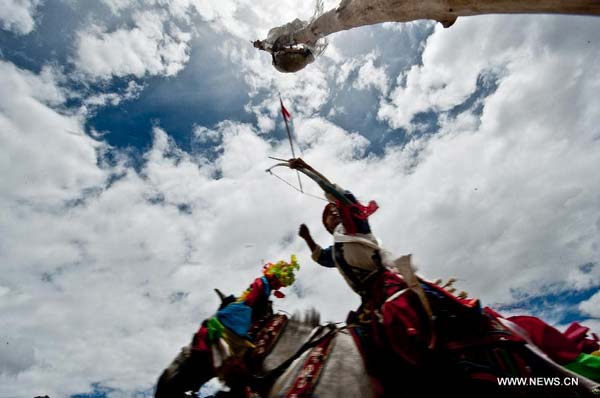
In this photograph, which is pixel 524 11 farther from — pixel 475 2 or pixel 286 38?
pixel 286 38

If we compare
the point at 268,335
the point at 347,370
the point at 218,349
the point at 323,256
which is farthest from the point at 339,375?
the point at 323,256

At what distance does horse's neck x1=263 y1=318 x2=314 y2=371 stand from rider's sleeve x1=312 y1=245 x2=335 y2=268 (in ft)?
3.73

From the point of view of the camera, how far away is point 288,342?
4758 millimetres

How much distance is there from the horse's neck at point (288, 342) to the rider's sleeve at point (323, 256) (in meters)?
1.14

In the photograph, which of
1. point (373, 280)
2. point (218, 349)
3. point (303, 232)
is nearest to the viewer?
point (373, 280)

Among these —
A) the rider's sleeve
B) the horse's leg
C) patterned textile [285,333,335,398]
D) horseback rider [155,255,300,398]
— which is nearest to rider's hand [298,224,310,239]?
the rider's sleeve

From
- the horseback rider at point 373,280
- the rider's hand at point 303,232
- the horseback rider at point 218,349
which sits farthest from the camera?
the rider's hand at point 303,232

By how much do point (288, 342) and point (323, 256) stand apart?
1620mm

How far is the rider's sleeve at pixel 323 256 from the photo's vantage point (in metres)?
5.75

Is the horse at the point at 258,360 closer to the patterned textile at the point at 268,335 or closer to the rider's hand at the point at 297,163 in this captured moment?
the patterned textile at the point at 268,335

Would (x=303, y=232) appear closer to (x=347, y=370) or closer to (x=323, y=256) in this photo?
(x=323, y=256)

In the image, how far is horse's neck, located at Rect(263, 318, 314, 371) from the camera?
4.48m

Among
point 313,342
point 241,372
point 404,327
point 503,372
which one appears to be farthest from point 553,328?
point 241,372

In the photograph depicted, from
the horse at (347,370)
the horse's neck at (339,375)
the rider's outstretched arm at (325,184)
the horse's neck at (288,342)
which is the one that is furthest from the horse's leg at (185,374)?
the rider's outstretched arm at (325,184)
